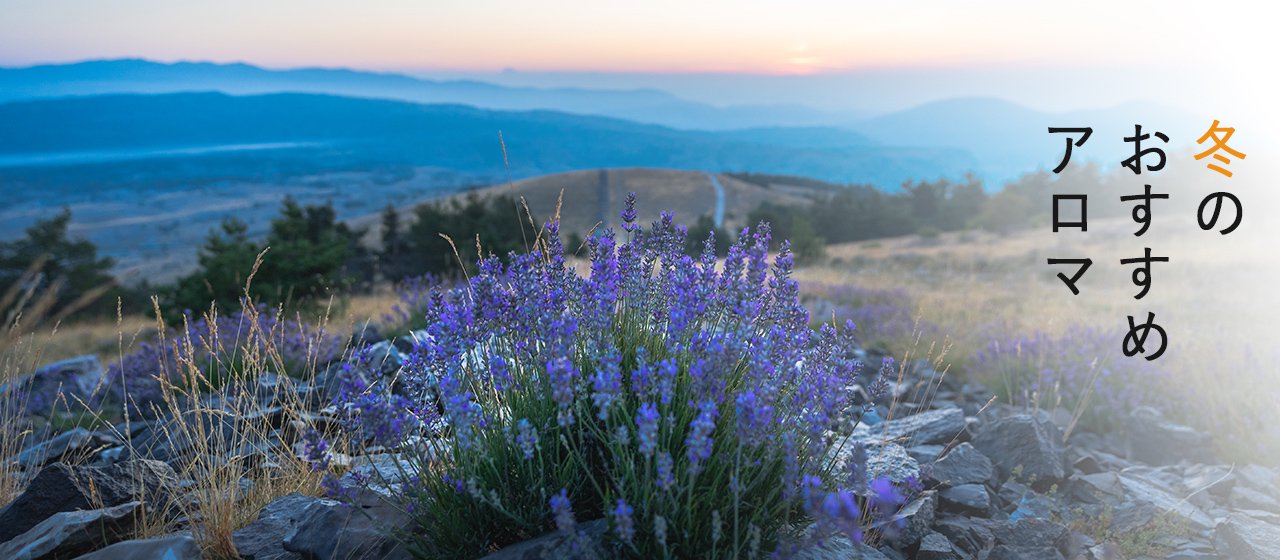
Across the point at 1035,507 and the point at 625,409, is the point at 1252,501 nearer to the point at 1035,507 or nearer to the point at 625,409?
the point at 1035,507

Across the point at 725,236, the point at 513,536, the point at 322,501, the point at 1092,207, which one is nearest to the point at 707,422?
the point at 513,536

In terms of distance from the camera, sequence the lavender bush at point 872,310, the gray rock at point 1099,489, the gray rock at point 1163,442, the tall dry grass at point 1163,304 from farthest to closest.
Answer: the lavender bush at point 872,310
the tall dry grass at point 1163,304
the gray rock at point 1163,442
the gray rock at point 1099,489

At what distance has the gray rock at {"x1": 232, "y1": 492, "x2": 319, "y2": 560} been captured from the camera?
11.7 feet

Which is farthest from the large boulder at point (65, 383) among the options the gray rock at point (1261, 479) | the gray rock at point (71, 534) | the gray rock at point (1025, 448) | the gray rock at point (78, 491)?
the gray rock at point (1261, 479)

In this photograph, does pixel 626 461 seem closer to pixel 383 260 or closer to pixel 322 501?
pixel 322 501

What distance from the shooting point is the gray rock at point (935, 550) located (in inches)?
147

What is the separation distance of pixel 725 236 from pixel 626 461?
42790 millimetres

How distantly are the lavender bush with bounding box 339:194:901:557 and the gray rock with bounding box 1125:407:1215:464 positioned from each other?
4.84 meters

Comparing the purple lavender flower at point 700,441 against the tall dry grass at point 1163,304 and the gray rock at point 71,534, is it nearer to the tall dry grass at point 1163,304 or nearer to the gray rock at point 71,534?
the tall dry grass at point 1163,304

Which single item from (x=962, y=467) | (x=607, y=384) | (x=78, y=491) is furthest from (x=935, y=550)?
(x=78, y=491)

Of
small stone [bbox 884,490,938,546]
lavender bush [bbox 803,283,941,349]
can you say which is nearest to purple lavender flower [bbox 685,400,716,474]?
small stone [bbox 884,490,938,546]

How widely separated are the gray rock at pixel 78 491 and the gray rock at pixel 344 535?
109cm

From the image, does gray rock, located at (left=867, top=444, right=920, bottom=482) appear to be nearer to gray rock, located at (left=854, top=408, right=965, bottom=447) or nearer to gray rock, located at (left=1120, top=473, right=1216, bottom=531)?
gray rock, located at (left=854, top=408, right=965, bottom=447)

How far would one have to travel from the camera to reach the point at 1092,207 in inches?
2657
